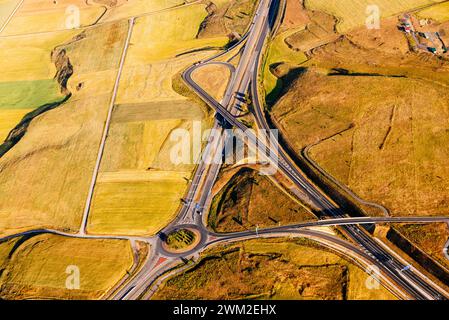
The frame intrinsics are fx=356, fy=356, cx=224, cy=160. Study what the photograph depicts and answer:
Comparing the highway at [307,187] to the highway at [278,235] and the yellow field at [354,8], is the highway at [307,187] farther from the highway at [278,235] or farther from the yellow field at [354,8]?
the yellow field at [354,8]

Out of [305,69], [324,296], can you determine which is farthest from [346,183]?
[305,69]

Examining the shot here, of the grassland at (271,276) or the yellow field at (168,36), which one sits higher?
the yellow field at (168,36)

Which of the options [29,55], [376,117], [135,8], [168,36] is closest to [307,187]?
[376,117]

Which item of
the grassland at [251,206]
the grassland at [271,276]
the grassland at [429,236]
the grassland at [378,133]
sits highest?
the grassland at [378,133]

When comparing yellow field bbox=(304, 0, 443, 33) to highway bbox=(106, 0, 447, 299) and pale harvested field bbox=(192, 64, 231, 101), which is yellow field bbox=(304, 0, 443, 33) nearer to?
pale harvested field bbox=(192, 64, 231, 101)

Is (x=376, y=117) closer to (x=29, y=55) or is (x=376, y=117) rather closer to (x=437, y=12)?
(x=437, y=12)

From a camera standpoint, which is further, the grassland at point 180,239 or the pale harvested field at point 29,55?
the pale harvested field at point 29,55

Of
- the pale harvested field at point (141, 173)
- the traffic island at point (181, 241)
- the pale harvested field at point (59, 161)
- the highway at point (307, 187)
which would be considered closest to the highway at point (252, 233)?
the highway at point (307, 187)
